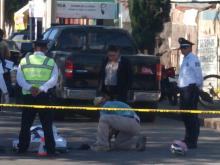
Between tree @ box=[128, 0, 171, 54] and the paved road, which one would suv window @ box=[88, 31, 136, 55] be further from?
tree @ box=[128, 0, 171, 54]

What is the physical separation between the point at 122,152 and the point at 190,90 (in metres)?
1.61

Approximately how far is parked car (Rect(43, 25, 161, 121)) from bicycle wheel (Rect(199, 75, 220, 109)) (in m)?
2.72

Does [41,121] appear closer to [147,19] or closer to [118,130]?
[118,130]

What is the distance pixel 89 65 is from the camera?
19.0 metres

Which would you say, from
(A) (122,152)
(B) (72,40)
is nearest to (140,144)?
(A) (122,152)

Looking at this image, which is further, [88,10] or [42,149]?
[88,10]

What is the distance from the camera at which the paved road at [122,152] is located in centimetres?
1369

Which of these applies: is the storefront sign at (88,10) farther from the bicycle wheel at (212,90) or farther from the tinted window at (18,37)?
the tinted window at (18,37)

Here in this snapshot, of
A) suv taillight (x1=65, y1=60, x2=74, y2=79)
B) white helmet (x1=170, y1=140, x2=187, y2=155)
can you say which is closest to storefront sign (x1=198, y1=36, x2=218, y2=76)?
suv taillight (x1=65, y1=60, x2=74, y2=79)

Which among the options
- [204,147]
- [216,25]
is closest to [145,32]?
[216,25]

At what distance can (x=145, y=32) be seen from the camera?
109 feet

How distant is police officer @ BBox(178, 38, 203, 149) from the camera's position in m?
15.2

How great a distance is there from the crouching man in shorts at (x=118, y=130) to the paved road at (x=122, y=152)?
185mm

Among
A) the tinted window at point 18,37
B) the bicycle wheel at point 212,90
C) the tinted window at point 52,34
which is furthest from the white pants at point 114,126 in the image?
the tinted window at point 18,37
